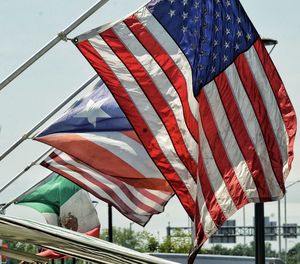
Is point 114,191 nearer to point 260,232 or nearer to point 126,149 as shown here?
point 126,149

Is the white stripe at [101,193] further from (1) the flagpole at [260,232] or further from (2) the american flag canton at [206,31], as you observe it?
(2) the american flag canton at [206,31]

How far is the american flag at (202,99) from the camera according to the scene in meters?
14.1

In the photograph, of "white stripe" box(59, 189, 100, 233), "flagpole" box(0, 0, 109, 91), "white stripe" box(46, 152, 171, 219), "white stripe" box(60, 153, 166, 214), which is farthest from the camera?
"white stripe" box(59, 189, 100, 233)

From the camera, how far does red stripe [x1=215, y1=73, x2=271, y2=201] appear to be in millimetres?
14297

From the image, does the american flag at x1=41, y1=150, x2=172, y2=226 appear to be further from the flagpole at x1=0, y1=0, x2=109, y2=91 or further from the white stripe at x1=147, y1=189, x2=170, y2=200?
the flagpole at x1=0, y1=0, x2=109, y2=91

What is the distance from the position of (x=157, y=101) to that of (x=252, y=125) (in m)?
1.31

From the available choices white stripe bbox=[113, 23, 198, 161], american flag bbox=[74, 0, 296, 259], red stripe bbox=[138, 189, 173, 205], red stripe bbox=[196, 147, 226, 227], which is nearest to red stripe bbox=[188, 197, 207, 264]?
american flag bbox=[74, 0, 296, 259]

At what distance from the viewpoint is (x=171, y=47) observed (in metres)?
14.2

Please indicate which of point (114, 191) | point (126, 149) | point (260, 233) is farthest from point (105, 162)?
point (260, 233)

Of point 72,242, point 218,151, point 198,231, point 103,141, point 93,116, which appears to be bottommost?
point 72,242

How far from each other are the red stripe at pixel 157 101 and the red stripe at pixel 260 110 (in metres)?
1.02

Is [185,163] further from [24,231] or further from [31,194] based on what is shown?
[31,194]

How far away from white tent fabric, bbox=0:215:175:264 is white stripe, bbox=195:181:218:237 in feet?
12.9

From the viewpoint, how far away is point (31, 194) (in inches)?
946
